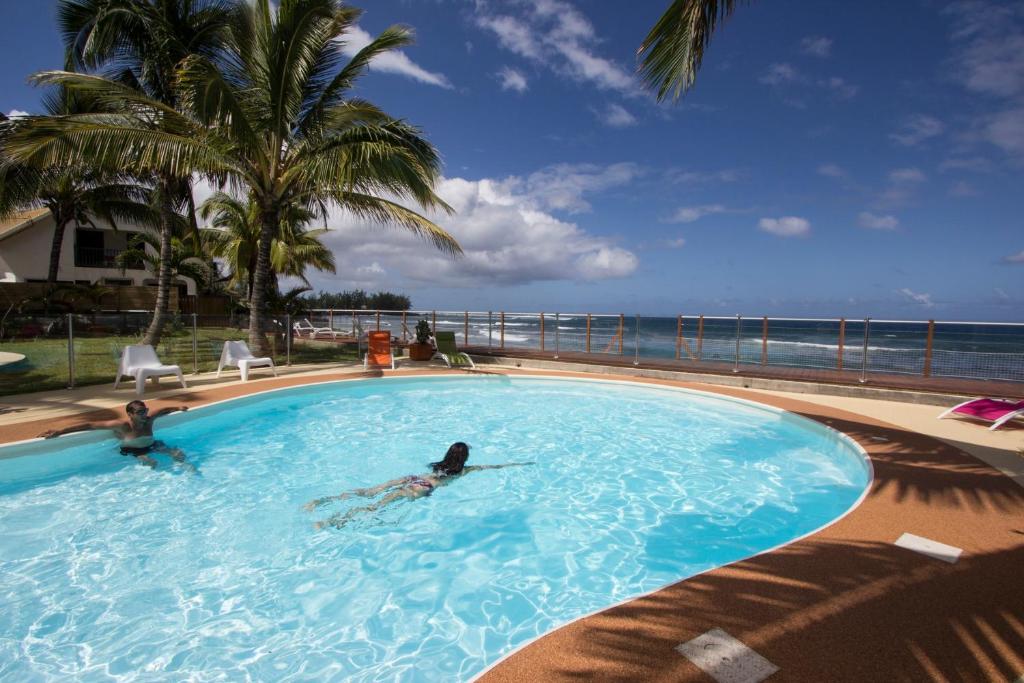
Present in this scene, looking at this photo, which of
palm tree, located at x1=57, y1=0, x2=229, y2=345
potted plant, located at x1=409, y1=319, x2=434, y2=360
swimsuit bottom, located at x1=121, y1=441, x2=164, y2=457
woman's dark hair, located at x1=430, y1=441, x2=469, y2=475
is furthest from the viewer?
potted plant, located at x1=409, y1=319, x2=434, y2=360

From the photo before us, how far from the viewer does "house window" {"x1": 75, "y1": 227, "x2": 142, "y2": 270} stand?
24.6 metres

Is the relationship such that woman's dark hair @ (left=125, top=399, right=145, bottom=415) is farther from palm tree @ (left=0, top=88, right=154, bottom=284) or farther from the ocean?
palm tree @ (left=0, top=88, right=154, bottom=284)

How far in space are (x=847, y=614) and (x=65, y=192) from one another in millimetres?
23359

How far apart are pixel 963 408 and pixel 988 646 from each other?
20.4ft

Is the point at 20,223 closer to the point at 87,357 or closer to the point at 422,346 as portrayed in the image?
the point at 87,357

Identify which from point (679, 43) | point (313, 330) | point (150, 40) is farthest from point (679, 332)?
point (313, 330)

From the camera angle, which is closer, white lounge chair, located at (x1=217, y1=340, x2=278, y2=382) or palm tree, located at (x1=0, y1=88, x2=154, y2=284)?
white lounge chair, located at (x1=217, y1=340, x2=278, y2=382)

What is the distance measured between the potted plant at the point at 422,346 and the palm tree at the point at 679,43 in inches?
390

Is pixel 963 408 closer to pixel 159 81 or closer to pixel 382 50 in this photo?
pixel 382 50

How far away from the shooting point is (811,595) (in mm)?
2598

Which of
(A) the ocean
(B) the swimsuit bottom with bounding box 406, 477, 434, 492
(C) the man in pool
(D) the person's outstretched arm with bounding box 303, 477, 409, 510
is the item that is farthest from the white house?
(B) the swimsuit bottom with bounding box 406, 477, 434, 492

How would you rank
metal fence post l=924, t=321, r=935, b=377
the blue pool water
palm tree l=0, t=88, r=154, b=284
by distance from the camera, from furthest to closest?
palm tree l=0, t=88, r=154, b=284
metal fence post l=924, t=321, r=935, b=377
the blue pool water

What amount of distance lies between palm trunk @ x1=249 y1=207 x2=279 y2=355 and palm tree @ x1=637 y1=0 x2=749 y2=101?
8.67 meters

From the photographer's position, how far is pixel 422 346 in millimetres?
13680
